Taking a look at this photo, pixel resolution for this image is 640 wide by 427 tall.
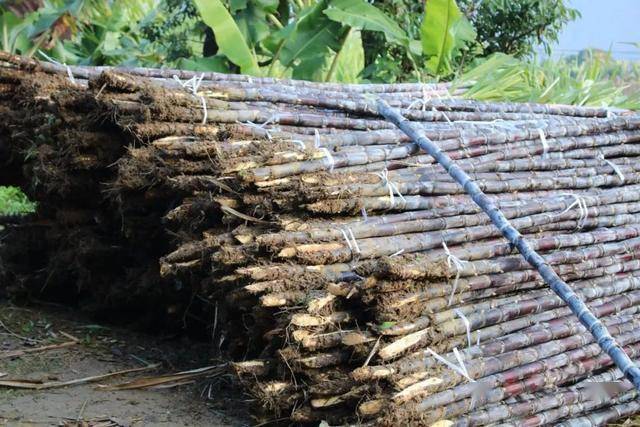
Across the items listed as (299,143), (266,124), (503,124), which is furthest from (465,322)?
(503,124)

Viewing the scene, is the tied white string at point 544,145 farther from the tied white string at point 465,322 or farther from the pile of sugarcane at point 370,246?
the tied white string at point 465,322

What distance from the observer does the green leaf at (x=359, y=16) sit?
6789 mm

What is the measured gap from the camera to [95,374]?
4.27 metres

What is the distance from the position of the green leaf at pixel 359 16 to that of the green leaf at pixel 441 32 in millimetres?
321

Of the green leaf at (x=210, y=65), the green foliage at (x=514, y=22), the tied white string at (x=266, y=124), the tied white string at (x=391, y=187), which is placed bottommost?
the tied white string at (x=391, y=187)

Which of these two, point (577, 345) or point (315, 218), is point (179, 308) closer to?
point (315, 218)

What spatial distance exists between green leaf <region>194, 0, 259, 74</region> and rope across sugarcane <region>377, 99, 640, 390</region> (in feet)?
6.33

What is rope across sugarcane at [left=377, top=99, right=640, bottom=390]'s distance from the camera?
3264 mm

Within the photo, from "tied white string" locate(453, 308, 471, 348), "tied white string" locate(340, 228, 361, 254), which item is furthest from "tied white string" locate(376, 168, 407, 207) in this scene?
"tied white string" locate(453, 308, 471, 348)

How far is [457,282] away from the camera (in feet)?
11.5

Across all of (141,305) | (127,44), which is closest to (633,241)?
(141,305)

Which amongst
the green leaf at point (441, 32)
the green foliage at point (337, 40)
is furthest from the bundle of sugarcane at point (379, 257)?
the green leaf at point (441, 32)

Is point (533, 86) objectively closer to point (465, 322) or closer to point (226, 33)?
point (226, 33)

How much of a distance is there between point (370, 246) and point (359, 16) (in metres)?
3.78
